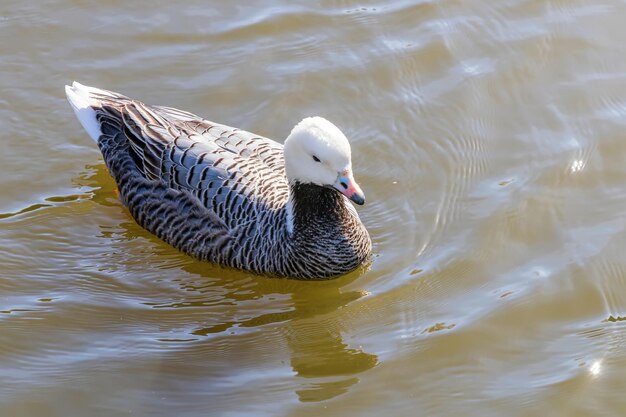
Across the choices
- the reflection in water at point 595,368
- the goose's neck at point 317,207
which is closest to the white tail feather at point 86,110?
the goose's neck at point 317,207

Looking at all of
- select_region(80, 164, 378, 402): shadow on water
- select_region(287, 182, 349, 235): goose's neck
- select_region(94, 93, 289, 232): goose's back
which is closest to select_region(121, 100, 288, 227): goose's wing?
select_region(94, 93, 289, 232): goose's back

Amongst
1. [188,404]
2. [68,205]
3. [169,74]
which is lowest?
[188,404]

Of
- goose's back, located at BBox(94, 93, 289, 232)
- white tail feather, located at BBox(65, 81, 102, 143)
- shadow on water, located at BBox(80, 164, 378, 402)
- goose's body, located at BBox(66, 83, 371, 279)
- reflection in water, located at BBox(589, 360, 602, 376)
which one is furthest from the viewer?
white tail feather, located at BBox(65, 81, 102, 143)

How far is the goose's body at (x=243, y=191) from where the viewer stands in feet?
27.7

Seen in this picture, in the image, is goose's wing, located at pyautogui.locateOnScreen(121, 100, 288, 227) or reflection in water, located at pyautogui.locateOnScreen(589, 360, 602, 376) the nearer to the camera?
reflection in water, located at pyautogui.locateOnScreen(589, 360, 602, 376)

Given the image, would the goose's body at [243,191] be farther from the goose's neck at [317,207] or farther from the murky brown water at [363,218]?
the murky brown water at [363,218]

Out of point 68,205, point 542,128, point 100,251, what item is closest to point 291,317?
point 100,251

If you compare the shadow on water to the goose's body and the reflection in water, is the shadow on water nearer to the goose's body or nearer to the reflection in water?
the goose's body

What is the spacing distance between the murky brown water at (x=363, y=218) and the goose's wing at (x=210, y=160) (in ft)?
2.05

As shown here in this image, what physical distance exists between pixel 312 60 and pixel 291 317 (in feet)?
12.7

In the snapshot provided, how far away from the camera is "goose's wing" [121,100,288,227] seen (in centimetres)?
898

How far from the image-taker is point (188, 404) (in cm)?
740

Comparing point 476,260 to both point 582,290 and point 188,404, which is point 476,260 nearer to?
point 582,290

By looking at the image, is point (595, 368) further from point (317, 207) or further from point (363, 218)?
point (363, 218)
